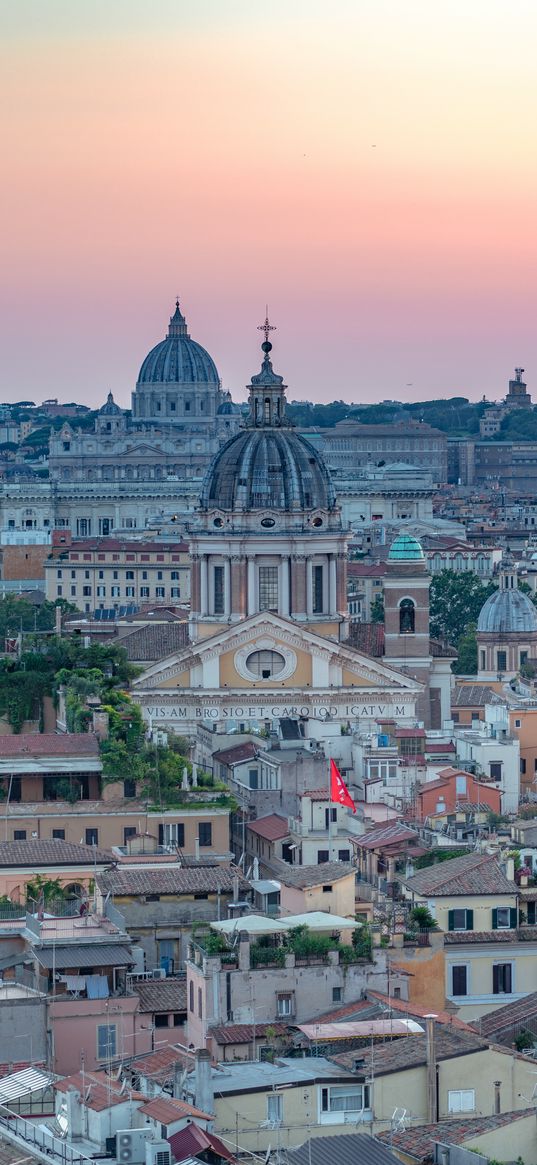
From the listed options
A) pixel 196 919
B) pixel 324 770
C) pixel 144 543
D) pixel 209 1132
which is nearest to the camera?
pixel 209 1132

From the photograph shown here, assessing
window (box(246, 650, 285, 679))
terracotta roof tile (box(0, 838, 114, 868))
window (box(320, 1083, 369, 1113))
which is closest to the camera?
window (box(320, 1083, 369, 1113))

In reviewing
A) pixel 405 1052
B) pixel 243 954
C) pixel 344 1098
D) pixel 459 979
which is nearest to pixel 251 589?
pixel 459 979

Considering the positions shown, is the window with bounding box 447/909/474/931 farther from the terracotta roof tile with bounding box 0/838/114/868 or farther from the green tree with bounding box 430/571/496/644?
the green tree with bounding box 430/571/496/644

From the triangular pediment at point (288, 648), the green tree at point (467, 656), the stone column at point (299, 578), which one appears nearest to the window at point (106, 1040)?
the triangular pediment at point (288, 648)

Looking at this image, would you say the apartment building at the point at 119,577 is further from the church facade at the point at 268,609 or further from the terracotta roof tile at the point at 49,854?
the terracotta roof tile at the point at 49,854

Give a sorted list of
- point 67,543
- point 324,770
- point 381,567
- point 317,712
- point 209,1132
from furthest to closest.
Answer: point 67,543 < point 381,567 < point 317,712 < point 324,770 < point 209,1132

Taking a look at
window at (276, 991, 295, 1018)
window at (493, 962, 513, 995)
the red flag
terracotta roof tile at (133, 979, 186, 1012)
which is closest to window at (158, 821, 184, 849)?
the red flag

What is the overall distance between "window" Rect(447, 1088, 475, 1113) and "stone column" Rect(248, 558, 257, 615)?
1376 inches

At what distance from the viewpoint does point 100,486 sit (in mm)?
169000

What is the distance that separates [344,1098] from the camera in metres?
33.3

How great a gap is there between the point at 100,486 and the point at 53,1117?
450ft

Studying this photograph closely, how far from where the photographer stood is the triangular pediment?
66.4 meters

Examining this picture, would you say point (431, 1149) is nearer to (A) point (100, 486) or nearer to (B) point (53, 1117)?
(B) point (53, 1117)

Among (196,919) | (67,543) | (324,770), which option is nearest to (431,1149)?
(196,919)
